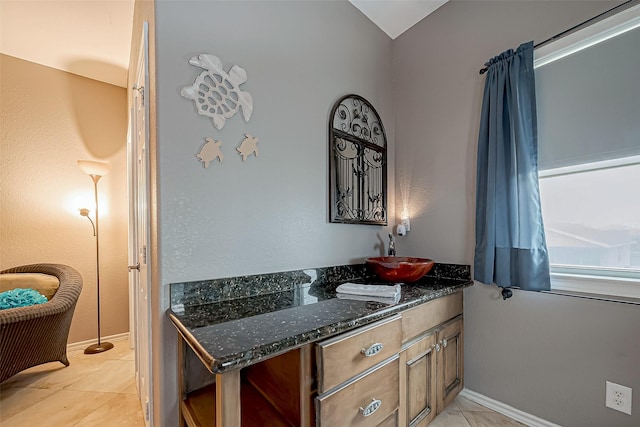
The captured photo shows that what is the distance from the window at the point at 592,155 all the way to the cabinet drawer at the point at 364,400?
1.15 m

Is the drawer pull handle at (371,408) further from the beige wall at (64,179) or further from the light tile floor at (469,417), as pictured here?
the beige wall at (64,179)

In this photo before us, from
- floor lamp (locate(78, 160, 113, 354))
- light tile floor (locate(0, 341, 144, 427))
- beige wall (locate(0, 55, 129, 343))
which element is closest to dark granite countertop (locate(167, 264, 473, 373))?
light tile floor (locate(0, 341, 144, 427))

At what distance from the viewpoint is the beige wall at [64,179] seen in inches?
103

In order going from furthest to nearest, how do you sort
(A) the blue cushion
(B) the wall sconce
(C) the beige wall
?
1. (C) the beige wall
2. (B) the wall sconce
3. (A) the blue cushion

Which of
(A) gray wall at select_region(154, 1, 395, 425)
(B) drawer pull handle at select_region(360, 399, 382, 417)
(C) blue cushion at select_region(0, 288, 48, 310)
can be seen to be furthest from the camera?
(C) blue cushion at select_region(0, 288, 48, 310)

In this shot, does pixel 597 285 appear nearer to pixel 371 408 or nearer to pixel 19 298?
pixel 371 408

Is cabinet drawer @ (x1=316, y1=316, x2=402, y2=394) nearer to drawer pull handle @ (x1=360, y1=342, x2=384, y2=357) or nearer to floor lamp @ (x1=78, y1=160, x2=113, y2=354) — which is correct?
drawer pull handle @ (x1=360, y1=342, x2=384, y2=357)

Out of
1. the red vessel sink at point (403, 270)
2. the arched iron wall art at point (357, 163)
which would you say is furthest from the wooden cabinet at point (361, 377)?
the arched iron wall art at point (357, 163)

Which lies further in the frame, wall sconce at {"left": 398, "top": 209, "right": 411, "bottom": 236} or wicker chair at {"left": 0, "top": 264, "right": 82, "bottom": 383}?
wall sconce at {"left": 398, "top": 209, "right": 411, "bottom": 236}

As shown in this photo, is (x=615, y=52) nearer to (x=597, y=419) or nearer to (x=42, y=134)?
(x=597, y=419)

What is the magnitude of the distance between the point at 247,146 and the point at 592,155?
6.08ft

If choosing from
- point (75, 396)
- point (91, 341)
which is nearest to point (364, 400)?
point (75, 396)

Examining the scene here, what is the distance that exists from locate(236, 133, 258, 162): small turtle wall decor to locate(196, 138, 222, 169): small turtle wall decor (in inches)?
4.3

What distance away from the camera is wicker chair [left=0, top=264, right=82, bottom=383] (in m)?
1.86
